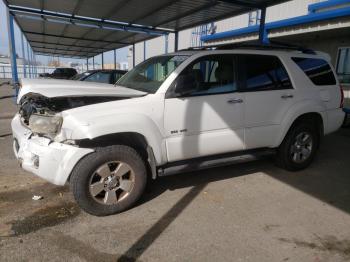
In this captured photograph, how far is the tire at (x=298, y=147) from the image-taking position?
5.17 m

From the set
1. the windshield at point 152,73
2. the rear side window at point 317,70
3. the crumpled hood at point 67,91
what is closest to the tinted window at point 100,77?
the windshield at point 152,73

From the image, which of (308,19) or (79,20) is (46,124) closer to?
(79,20)

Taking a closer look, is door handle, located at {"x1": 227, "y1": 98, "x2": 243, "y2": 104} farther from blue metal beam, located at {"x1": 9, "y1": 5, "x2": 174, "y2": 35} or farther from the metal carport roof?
blue metal beam, located at {"x1": 9, "y1": 5, "x2": 174, "y2": 35}

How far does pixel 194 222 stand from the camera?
3.64 m

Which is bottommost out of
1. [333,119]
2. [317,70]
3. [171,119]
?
[333,119]

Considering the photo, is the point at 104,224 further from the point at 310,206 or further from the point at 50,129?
the point at 310,206

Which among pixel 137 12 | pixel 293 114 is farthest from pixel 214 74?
pixel 137 12

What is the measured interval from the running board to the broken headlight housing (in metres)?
1.35

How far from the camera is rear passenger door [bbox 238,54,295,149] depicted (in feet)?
15.1

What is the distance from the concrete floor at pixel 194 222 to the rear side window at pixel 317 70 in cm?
162

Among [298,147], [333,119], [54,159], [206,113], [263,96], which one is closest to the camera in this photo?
[54,159]

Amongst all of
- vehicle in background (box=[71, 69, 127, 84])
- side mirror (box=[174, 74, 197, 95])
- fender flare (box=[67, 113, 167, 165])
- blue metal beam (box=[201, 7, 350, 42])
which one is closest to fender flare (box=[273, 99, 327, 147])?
side mirror (box=[174, 74, 197, 95])

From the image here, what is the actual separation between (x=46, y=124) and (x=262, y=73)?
10.3 ft

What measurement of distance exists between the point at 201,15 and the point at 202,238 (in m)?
8.20
